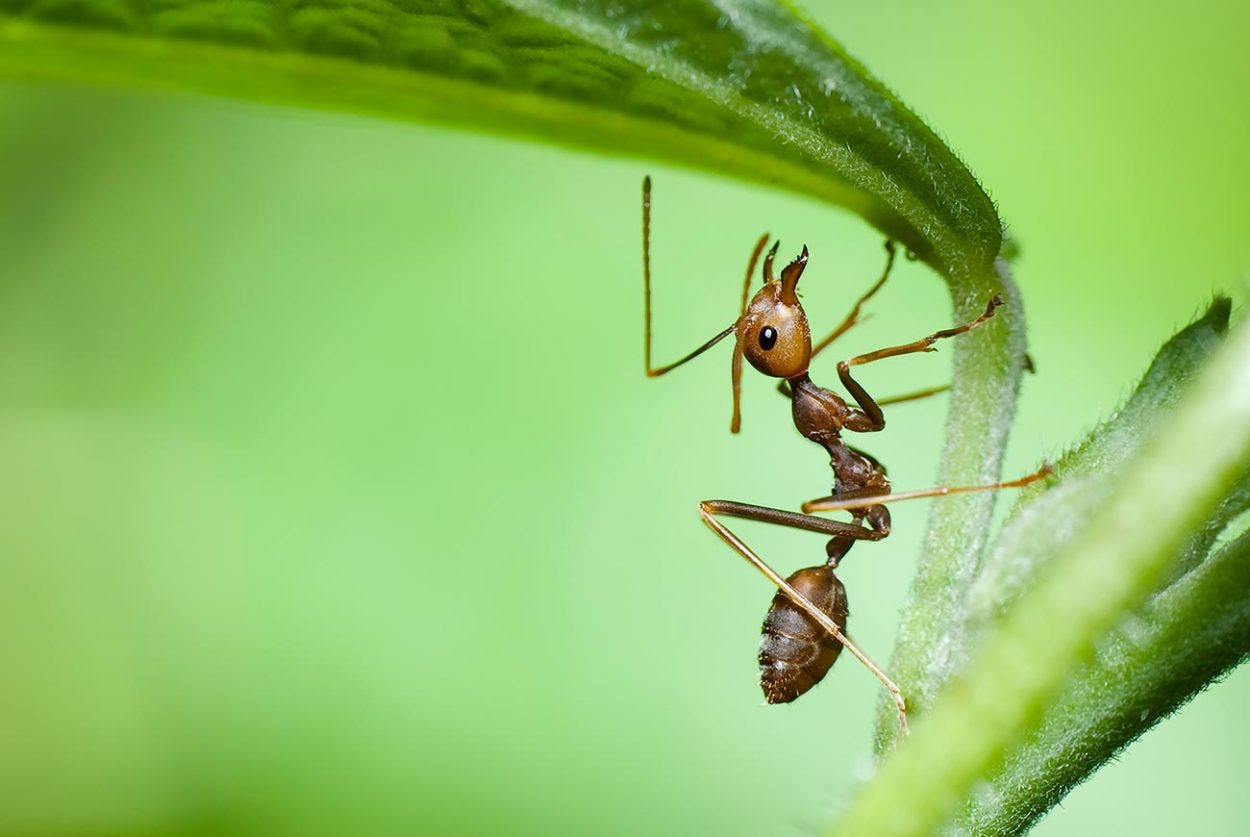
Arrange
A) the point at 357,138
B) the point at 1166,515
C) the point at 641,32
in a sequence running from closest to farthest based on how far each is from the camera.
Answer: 1. the point at 1166,515
2. the point at 641,32
3. the point at 357,138

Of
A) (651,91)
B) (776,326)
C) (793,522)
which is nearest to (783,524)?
(793,522)

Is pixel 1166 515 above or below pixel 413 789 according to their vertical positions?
below

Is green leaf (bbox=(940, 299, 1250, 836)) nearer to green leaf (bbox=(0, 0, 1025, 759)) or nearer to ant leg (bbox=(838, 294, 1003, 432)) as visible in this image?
green leaf (bbox=(0, 0, 1025, 759))

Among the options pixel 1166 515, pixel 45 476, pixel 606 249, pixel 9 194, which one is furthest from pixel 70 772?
pixel 1166 515

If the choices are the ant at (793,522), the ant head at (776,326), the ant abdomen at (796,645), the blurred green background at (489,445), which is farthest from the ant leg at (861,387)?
the blurred green background at (489,445)

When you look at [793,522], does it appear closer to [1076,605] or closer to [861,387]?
[861,387]

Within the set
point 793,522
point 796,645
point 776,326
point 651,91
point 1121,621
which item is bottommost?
point 1121,621

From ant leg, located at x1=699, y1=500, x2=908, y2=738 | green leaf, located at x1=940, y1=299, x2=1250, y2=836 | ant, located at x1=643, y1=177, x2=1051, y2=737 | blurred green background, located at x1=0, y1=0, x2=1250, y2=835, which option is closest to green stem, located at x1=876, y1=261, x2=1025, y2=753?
green leaf, located at x1=940, y1=299, x2=1250, y2=836

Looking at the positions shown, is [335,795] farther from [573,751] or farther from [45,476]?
[45,476]
